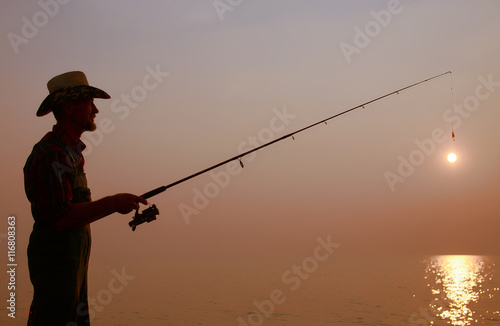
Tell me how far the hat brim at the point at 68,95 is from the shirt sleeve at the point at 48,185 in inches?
15.4

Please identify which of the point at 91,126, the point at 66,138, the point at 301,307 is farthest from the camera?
the point at 301,307

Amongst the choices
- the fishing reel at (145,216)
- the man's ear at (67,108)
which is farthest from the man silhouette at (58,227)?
the fishing reel at (145,216)

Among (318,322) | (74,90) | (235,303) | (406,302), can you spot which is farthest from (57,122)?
(406,302)

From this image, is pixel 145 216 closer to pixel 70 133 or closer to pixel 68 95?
pixel 70 133

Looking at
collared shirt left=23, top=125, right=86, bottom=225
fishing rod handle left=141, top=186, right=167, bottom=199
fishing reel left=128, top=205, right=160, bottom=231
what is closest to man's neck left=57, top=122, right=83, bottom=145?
collared shirt left=23, top=125, right=86, bottom=225

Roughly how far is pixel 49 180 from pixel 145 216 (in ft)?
3.69

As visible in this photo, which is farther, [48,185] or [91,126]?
[91,126]

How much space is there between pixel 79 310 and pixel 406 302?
61.0 meters

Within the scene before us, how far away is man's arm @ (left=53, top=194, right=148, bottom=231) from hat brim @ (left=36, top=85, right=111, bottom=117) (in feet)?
2.19

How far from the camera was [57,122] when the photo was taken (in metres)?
3.47

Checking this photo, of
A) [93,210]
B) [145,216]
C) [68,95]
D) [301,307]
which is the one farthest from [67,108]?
[301,307]

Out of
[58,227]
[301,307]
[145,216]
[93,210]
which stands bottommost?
[58,227]

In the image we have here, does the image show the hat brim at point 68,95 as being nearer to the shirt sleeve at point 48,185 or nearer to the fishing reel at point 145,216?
the shirt sleeve at point 48,185

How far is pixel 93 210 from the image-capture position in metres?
3.21
